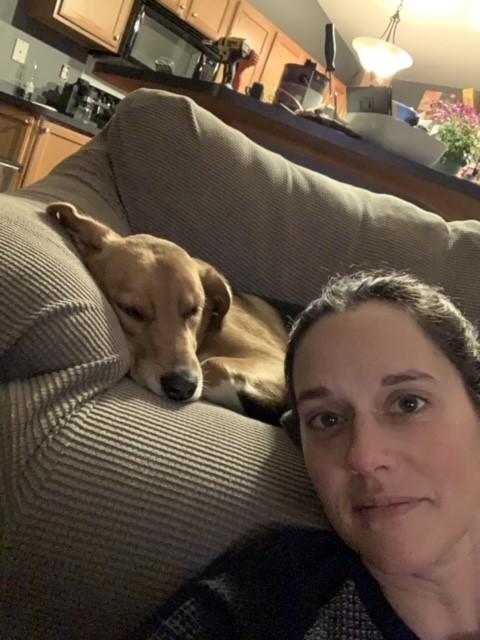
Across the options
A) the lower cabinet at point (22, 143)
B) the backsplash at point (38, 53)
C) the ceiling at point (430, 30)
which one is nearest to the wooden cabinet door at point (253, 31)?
the ceiling at point (430, 30)

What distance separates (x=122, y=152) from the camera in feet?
5.54

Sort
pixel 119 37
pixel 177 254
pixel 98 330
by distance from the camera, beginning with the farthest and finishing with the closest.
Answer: pixel 119 37
pixel 177 254
pixel 98 330

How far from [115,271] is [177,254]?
16cm

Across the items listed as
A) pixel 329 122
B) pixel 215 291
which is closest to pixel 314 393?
pixel 215 291

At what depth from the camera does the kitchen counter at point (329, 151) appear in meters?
2.33

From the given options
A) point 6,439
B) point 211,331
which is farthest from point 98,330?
point 211,331

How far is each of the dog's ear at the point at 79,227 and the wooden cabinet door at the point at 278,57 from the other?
5.54 m

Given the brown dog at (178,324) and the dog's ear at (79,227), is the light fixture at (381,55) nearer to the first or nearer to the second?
the brown dog at (178,324)

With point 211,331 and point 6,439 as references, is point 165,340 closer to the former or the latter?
point 211,331

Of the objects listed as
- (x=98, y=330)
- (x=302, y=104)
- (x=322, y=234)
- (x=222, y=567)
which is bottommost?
(x=222, y=567)

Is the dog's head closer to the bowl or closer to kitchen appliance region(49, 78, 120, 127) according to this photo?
the bowl

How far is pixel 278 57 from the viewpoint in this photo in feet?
21.9

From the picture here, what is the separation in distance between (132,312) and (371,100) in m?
1.57

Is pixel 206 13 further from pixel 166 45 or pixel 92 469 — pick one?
pixel 92 469
